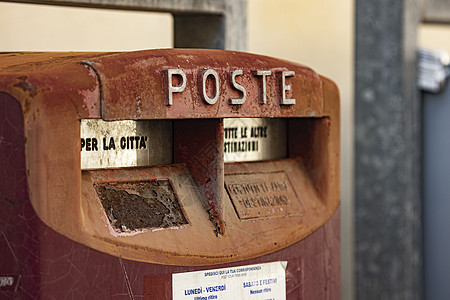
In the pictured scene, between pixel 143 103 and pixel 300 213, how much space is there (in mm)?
592

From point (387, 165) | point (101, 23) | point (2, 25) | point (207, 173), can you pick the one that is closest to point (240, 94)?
point (207, 173)

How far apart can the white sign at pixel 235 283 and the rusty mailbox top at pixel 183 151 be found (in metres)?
0.04

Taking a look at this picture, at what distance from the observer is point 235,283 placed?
6.25 feet

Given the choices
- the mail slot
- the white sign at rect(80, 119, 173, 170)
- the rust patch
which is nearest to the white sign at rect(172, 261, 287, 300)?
Answer: the mail slot

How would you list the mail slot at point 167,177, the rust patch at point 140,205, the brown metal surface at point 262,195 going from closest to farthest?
the mail slot at point 167,177 < the rust patch at point 140,205 < the brown metal surface at point 262,195

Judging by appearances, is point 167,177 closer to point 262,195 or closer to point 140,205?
point 140,205

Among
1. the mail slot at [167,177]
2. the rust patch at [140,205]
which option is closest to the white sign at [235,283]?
the mail slot at [167,177]

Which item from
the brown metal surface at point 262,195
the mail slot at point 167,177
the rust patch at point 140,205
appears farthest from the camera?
the brown metal surface at point 262,195

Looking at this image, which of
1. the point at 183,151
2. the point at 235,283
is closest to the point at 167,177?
the point at 183,151

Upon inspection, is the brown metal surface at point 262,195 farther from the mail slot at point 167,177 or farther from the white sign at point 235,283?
the white sign at point 235,283

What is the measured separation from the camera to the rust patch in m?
1.75

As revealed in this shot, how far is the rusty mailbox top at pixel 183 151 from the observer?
5.24 ft

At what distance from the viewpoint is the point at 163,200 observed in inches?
73.6

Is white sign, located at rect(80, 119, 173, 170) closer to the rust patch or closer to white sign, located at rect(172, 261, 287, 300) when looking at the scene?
the rust patch
